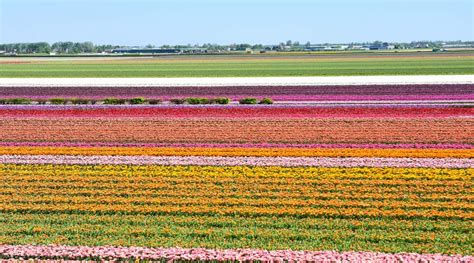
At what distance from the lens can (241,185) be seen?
57.5 feet

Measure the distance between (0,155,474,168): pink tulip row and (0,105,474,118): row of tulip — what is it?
1023 centimetres

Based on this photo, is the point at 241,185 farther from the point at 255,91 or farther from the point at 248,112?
the point at 255,91

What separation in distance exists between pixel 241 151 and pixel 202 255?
10157 millimetres

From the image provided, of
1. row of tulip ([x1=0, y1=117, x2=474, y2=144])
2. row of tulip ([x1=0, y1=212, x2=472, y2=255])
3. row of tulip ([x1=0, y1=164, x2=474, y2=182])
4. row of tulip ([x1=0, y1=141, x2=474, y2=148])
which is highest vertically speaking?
row of tulip ([x1=0, y1=117, x2=474, y2=144])

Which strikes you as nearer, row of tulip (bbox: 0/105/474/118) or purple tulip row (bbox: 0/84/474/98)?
row of tulip (bbox: 0/105/474/118)

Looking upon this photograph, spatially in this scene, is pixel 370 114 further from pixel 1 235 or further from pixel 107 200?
pixel 1 235

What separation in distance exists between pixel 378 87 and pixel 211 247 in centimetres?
3410

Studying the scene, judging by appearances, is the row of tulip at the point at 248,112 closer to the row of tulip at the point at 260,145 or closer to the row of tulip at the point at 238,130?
the row of tulip at the point at 238,130

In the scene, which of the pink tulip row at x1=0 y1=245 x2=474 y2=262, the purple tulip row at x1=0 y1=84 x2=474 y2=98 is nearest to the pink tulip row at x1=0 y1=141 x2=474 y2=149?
the pink tulip row at x1=0 y1=245 x2=474 y2=262

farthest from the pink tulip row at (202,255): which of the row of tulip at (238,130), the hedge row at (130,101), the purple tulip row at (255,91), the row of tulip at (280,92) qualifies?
the purple tulip row at (255,91)

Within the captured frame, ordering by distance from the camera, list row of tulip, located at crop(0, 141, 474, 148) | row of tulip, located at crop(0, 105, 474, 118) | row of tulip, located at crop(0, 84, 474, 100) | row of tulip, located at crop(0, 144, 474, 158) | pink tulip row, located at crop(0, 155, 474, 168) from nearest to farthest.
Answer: pink tulip row, located at crop(0, 155, 474, 168), row of tulip, located at crop(0, 144, 474, 158), row of tulip, located at crop(0, 141, 474, 148), row of tulip, located at crop(0, 105, 474, 118), row of tulip, located at crop(0, 84, 474, 100)

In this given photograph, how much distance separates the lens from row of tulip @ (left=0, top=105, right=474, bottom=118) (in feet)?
102

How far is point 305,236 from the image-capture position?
43.8ft

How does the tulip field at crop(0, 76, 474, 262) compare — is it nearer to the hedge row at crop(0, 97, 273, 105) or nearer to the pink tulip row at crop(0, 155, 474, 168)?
the pink tulip row at crop(0, 155, 474, 168)
